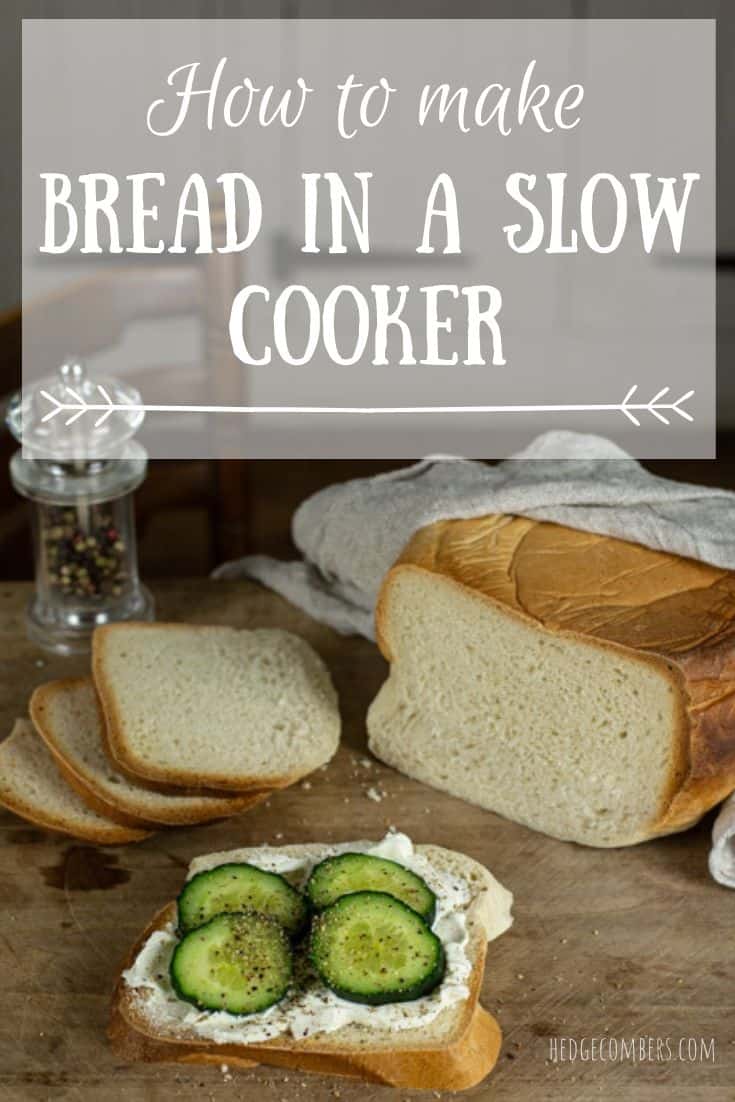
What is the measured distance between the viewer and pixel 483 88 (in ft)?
18.0

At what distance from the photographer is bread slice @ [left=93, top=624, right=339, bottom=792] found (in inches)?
103

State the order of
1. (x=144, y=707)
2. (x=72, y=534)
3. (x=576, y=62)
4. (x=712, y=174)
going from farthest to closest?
(x=712, y=174)
(x=576, y=62)
(x=72, y=534)
(x=144, y=707)

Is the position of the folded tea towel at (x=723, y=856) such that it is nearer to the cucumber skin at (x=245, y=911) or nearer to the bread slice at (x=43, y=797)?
the cucumber skin at (x=245, y=911)

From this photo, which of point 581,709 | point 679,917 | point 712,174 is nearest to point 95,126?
point 712,174

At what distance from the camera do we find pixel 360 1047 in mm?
2006

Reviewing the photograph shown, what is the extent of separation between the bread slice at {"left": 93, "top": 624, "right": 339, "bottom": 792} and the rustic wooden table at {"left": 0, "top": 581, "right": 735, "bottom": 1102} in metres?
0.07

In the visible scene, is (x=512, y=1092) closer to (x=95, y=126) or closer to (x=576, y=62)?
(x=95, y=126)

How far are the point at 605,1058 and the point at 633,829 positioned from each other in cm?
51

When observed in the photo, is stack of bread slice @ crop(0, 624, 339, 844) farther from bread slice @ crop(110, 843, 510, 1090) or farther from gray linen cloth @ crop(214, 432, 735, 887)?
bread slice @ crop(110, 843, 510, 1090)

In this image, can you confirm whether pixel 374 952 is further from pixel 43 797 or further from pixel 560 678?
pixel 43 797

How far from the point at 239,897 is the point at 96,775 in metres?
0.56

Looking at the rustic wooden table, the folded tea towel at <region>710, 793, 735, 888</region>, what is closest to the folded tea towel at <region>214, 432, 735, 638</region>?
the rustic wooden table
